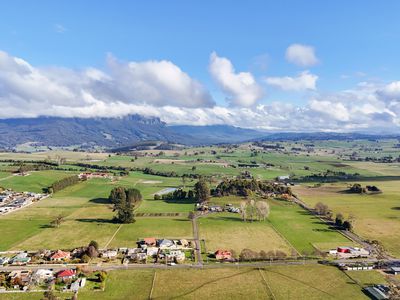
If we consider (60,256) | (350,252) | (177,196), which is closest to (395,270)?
(350,252)

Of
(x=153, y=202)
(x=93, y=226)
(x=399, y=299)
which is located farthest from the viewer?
(x=153, y=202)

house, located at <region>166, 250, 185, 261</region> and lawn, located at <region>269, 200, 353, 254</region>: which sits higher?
lawn, located at <region>269, 200, 353, 254</region>

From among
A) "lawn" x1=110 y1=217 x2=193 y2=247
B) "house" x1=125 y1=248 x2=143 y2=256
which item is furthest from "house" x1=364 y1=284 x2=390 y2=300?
"house" x1=125 y1=248 x2=143 y2=256

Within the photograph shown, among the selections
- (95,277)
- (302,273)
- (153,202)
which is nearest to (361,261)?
(302,273)

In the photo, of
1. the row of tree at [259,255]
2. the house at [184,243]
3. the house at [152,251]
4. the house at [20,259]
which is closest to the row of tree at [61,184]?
the house at [20,259]

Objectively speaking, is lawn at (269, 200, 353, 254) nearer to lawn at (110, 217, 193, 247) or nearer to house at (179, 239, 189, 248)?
house at (179, 239, 189, 248)

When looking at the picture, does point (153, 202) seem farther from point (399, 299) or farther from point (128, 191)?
point (399, 299)
